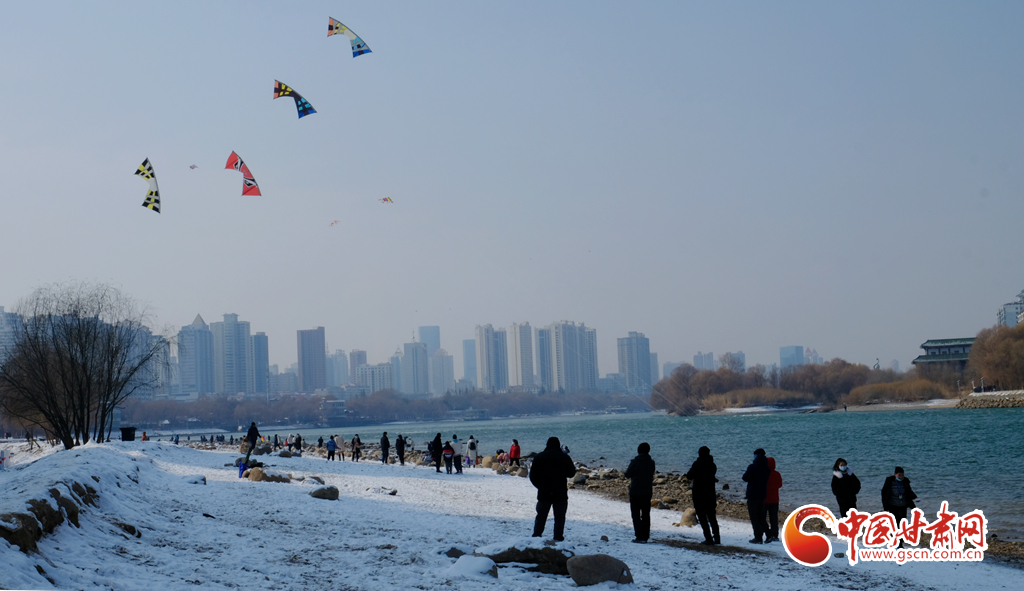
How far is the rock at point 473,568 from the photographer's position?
8695mm

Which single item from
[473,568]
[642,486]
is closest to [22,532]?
[473,568]

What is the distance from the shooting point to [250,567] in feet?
28.4

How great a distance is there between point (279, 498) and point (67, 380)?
24.3m

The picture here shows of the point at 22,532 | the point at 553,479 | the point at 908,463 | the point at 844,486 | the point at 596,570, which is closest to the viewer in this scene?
the point at 22,532

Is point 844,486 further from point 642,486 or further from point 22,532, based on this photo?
point 22,532

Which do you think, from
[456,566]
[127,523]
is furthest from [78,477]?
[456,566]

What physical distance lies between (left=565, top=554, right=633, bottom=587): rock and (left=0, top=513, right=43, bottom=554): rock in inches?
214

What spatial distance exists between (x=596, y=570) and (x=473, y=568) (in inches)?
54.4

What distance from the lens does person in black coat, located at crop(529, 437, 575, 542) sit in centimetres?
1155

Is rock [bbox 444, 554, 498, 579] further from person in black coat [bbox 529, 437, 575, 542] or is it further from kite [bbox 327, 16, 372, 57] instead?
kite [bbox 327, 16, 372, 57]

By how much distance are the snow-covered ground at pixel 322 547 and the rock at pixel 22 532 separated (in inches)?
4.6

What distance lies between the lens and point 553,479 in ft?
38.2

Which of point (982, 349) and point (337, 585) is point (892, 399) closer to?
point (982, 349)

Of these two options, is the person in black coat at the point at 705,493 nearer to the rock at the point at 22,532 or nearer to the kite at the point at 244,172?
the rock at the point at 22,532
